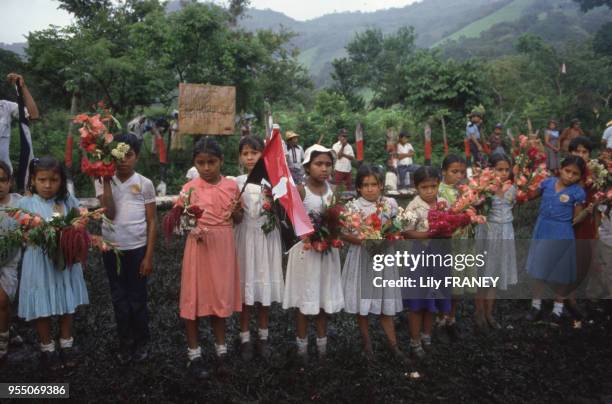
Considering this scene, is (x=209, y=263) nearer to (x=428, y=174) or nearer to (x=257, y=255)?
(x=257, y=255)

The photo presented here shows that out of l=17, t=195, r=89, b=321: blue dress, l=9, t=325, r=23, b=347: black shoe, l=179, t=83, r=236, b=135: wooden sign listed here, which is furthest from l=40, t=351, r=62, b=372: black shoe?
l=179, t=83, r=236, b=135: wooden sign

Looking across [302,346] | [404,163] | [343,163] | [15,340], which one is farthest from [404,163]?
[15,340]

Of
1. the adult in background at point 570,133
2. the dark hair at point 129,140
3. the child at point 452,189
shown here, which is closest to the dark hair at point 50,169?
the dark hair at point 129,140

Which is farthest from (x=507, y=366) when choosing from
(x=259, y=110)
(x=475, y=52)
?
(x=475, y=52)

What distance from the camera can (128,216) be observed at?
3988 millimetres

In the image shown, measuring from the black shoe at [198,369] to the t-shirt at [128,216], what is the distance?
1093 mm

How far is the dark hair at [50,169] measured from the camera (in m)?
3.86

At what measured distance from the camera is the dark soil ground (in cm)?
355

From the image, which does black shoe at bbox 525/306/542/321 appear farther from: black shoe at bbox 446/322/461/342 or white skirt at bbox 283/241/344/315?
white skirt at bbox 283/241/344/315

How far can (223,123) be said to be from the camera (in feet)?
39.0

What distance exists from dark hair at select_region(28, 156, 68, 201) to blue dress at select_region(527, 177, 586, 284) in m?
4.79

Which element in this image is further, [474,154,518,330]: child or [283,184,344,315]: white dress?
[474,154,518,330]: child

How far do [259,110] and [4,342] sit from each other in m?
13.7

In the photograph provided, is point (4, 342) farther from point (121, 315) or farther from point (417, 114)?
point (417, 114)
